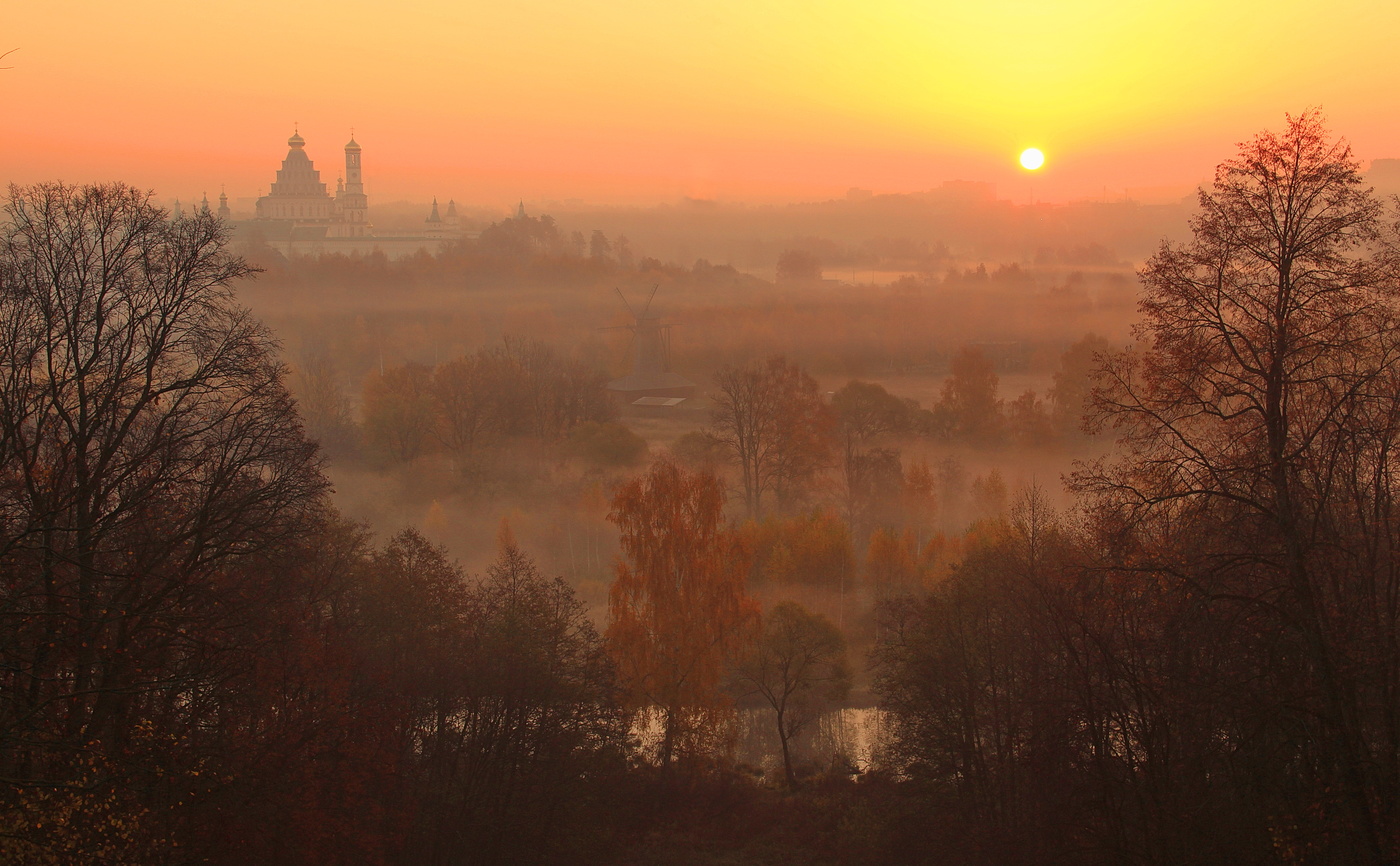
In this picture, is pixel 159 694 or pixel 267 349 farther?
pixel 267 349

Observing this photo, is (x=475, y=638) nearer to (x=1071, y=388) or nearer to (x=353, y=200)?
(x=1071, y=388)

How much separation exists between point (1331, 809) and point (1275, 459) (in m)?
2.55

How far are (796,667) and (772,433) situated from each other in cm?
1483

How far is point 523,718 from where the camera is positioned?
591 inches

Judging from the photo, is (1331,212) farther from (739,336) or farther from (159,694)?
(739,336)

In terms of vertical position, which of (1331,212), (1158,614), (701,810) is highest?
(1331,212)

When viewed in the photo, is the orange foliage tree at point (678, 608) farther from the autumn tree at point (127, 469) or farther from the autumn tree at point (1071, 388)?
the autumn tree at point (1071, 388)

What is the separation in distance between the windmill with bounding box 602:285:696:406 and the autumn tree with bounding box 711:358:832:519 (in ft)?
49.2

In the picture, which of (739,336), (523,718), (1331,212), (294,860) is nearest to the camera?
(1331,212)

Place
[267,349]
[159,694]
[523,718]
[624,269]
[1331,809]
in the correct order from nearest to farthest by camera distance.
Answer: [1331,809]
[159,694]
[267,349]
[523,718]
[624,269]

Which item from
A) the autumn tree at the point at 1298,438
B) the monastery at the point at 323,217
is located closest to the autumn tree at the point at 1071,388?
the autumn tree at the point at 1298,438

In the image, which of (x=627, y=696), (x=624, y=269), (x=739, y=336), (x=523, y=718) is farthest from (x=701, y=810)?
(x=624, y=269)

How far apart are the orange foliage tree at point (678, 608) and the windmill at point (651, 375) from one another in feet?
102

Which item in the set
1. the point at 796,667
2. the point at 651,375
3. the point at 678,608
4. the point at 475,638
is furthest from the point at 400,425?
the point at 475,638
